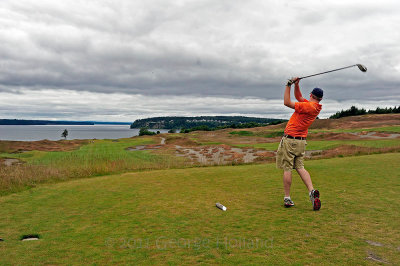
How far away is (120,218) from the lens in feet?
20.4

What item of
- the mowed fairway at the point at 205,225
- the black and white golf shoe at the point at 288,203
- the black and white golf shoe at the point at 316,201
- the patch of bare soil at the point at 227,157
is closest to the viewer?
the mowed fairway at the point at 205,225

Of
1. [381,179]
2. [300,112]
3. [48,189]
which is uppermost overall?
[300,112]

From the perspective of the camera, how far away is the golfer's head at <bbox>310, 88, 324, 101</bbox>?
634 cm

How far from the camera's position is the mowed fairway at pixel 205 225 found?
403 cm

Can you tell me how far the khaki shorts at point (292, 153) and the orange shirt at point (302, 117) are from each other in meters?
0.19

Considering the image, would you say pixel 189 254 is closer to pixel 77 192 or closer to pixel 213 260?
pixel 213 260

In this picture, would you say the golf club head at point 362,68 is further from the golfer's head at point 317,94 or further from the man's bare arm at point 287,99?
the man's bare arm at point 287,99

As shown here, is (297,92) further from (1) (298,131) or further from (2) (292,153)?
(2) (292,153)

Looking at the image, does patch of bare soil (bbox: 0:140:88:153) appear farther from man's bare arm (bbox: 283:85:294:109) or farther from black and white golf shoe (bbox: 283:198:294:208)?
man's bare arm (bbox: 283:85:294:109)

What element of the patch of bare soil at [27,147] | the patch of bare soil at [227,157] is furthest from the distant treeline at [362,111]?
the patch of bare soil at [27,147]

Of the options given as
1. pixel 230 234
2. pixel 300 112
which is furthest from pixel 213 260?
pixel 300 112

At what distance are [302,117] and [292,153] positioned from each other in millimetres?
871

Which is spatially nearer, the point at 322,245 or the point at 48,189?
the point at 322,245

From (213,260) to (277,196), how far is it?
4373 millimetres
